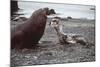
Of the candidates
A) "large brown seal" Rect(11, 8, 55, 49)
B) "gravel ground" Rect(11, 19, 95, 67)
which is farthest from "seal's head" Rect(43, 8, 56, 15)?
"gravel ground" Rect(11, 19, 95, 67)

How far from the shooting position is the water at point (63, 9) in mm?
2150

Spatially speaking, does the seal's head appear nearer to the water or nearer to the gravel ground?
the water

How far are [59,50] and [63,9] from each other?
0.54 metres

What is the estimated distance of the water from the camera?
215 cm

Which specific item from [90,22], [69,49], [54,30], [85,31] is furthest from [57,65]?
[90,22]

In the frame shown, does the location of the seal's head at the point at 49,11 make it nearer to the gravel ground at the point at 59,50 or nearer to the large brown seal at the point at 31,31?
the large brown seal at the point at 31,31

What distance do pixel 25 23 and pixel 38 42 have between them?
287 mm

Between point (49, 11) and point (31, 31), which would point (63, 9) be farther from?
point (31, 31)

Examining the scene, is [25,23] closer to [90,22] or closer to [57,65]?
[57,65]

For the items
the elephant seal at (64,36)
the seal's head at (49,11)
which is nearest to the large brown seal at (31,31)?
the seal's head at (49,11)

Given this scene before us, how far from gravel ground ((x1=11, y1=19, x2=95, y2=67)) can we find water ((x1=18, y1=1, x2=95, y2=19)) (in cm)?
8

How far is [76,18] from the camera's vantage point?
2.40m

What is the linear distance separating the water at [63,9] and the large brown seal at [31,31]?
0.21 feet

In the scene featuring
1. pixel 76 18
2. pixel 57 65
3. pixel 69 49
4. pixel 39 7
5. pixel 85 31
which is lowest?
pixel 57 65
